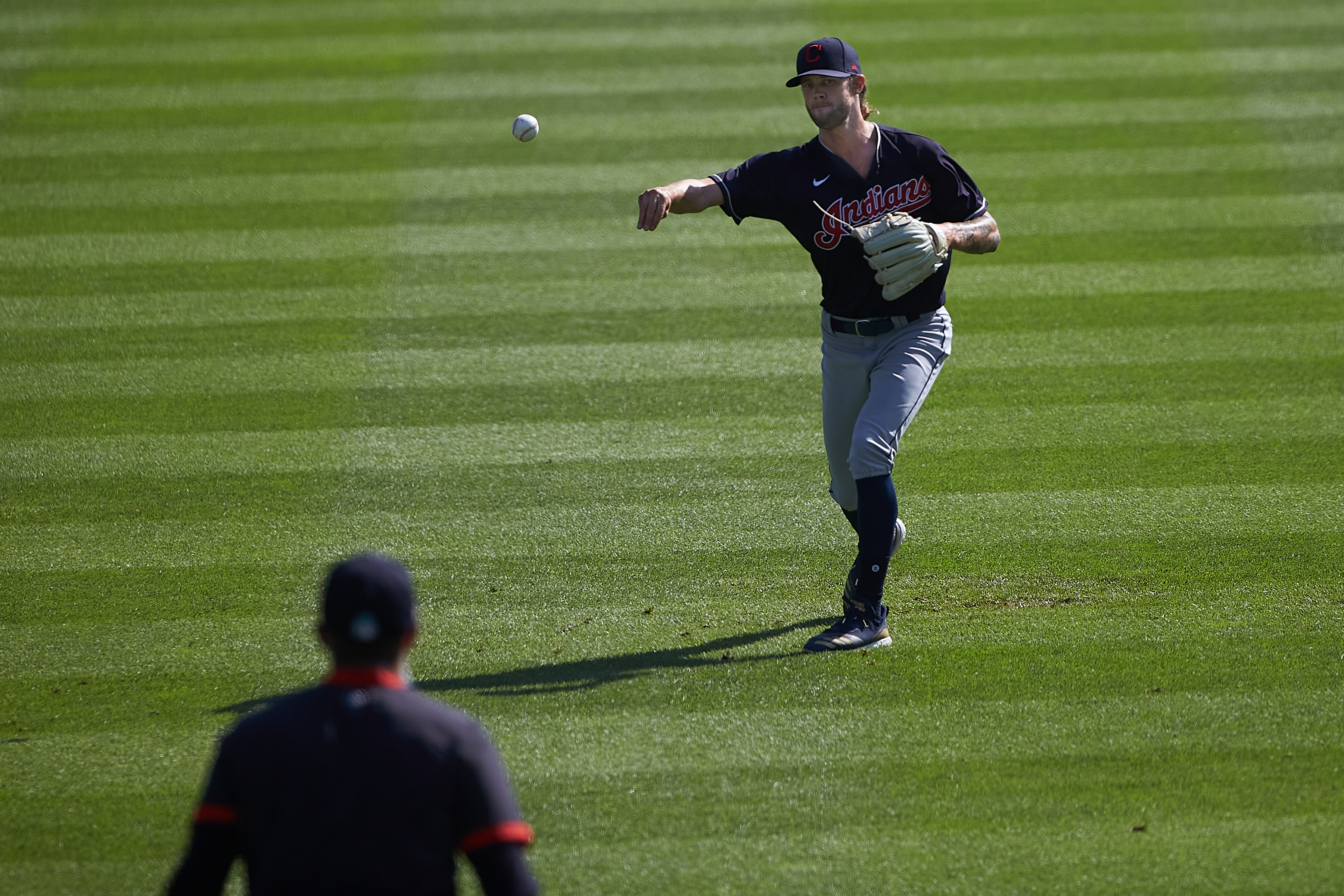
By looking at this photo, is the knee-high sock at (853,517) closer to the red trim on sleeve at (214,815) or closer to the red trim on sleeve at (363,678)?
the red trim on sleeve at (363,678)

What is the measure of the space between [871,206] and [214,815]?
3.77 meters

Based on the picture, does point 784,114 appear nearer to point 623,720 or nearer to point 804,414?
point 804,414

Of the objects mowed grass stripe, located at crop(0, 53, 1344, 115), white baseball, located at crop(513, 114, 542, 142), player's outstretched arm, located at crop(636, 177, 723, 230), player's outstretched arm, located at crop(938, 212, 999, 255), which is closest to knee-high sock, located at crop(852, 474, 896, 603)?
player's outstretched arm, located at crop(938, 212, 999, 255)

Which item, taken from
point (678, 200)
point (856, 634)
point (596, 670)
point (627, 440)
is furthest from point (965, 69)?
point (596, 670)

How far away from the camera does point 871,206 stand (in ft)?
17.3

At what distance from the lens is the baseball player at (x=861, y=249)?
509 cm

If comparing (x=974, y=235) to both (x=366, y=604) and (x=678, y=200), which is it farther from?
(x=366, y=604)

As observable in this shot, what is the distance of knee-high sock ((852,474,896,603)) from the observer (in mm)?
5070

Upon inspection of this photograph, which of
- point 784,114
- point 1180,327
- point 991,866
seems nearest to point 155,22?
point 784,114

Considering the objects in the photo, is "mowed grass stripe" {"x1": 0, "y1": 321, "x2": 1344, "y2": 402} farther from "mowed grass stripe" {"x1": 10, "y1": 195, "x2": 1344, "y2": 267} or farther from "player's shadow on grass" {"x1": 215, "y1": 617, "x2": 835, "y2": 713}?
"player's shadow on grass" {"x1": 215, "y1": 617, "x2": 835, "y2": 713}

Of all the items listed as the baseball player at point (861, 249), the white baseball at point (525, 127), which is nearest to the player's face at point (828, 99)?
the baseball player at point (861, 249)

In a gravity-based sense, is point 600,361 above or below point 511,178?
below

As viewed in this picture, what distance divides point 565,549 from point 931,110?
698cm

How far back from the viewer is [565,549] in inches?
243
